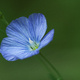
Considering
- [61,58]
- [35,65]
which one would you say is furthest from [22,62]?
[61,58]

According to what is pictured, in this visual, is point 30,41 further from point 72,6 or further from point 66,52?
point 72,6

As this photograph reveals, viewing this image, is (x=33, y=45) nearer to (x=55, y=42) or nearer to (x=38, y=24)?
(x=38, y=24)

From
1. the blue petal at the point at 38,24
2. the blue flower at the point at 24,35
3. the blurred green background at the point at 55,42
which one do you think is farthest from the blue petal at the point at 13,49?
the blurred green background at the point at 55,42

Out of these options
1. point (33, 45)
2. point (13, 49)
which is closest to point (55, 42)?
point (33, 45)

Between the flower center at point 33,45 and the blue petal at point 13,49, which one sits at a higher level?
the blue petal at point 13,49

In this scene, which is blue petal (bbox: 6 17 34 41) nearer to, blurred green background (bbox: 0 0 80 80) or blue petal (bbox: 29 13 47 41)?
blue petal (bbox: 29 13 47 41)

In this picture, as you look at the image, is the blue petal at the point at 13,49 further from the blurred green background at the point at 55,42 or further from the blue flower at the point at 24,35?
the blurred green background at the point at 55,42
